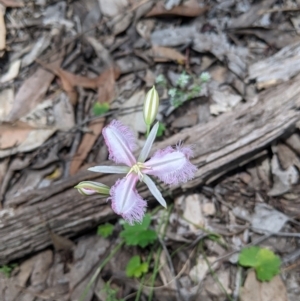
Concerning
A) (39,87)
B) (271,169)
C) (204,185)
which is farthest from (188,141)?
(39,87)

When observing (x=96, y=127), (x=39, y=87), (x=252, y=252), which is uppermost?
(x=39, y=87)

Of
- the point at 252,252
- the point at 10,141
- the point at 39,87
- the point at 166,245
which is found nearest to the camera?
the point at 252,252

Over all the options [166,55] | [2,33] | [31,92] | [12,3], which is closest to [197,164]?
[166,55]

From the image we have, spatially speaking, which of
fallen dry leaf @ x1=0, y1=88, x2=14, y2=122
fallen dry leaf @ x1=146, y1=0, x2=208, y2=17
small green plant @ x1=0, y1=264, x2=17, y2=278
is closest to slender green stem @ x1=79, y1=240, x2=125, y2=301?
small green plant @ x1=0, y1=264, x2=17, y2=278

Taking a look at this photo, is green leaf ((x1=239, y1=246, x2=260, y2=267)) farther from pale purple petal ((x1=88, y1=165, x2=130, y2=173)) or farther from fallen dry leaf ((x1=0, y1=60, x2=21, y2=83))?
fallen dry leaf ((x1=0, y1=60, x2=21, y2=83))

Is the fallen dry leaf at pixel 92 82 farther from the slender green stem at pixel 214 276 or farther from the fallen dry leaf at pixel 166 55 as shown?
the slender green stem at pixel 214 276

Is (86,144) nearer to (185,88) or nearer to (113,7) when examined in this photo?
(185,88)

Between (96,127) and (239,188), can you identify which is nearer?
(239,188)

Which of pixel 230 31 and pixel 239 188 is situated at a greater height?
pixel 230 31

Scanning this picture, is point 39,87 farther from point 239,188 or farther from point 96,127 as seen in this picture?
point 239,188
